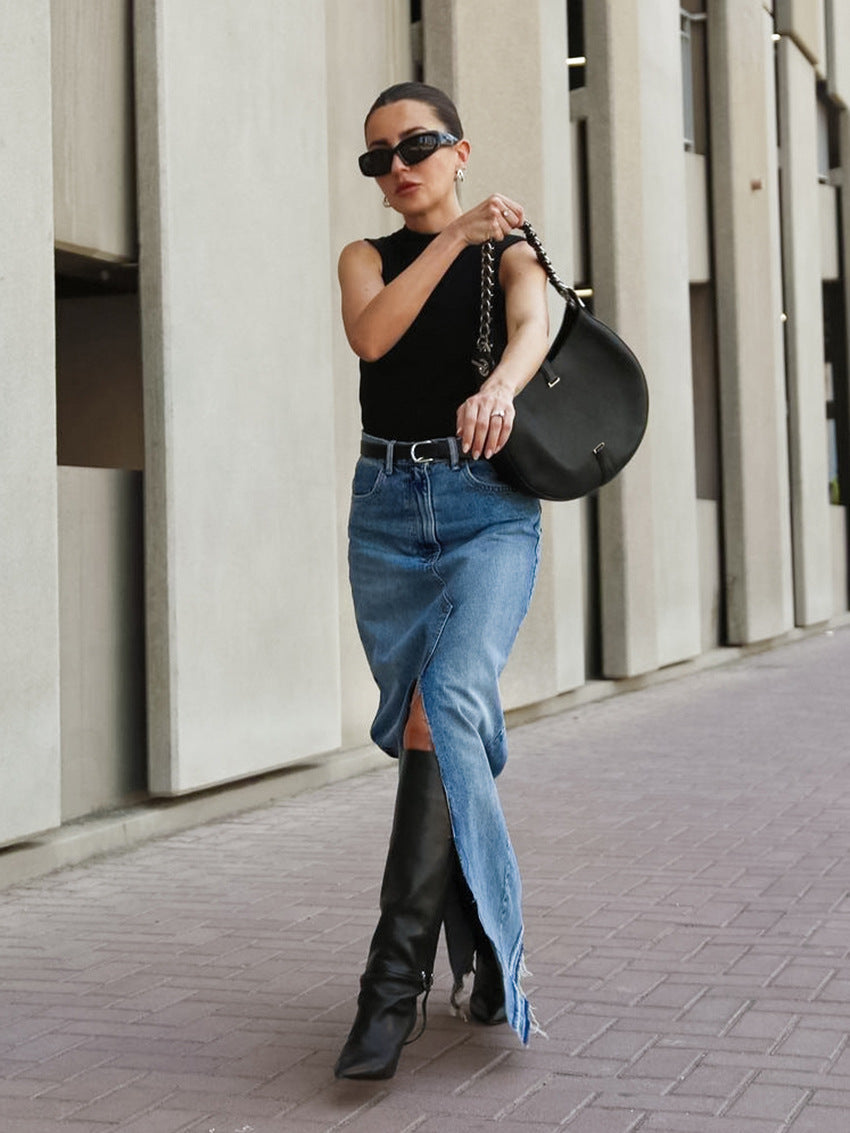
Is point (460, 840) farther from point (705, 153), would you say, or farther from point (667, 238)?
point (705, 153)

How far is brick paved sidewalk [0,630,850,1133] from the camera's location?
4000 millimetres

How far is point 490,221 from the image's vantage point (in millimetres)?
4086

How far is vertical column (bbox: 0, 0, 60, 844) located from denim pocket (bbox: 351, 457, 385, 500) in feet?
8.19

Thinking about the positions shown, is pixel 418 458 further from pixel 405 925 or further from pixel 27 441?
pixel 27 441

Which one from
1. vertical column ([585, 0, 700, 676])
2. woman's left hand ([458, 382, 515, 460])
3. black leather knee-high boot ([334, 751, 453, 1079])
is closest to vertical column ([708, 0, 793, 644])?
vertical column ([585, 0, 700, 676])

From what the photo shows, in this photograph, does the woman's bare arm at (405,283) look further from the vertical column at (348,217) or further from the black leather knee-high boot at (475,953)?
the vertical column at (348,217)

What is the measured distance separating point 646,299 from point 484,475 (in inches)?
417

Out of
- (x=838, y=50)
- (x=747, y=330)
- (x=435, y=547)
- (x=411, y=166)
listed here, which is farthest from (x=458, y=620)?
(x=838, y=50)

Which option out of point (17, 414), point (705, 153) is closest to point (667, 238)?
point (705, 153)

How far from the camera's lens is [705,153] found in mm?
17875

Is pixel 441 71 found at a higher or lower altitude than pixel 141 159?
higher

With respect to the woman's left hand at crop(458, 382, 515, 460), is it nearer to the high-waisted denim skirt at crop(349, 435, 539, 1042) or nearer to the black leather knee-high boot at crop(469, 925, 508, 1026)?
the high-waisted denim skirt at crop(349, 435, 539, 1042)

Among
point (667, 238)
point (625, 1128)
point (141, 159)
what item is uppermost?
point (667, 238)

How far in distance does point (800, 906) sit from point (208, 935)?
6.10 feet
